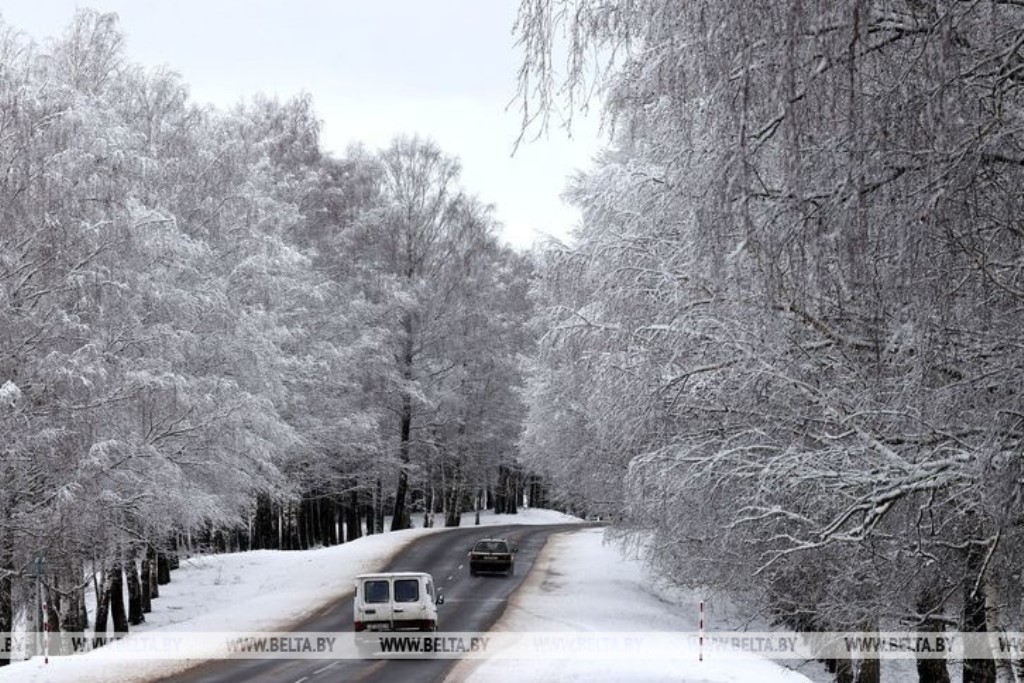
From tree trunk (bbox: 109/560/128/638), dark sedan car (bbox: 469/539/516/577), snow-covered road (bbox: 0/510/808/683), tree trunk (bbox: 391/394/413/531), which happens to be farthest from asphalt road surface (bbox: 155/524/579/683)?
tree trunk (bbox: 109/560/128/638)

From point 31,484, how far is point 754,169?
17.1 metres

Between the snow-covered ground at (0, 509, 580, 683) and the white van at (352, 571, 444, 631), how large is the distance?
389 centimetres

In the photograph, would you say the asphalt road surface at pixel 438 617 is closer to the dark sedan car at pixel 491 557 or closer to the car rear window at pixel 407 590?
the dark sedan car at pixel 491 557

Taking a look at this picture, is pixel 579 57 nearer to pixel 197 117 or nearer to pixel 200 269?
pixel 200 269

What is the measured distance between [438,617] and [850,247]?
2424 cm

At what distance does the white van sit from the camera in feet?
79.4

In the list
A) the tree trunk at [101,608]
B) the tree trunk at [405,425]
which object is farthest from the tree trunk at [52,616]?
the tree trunk at [405,425]

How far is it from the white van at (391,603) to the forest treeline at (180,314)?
3.86 m

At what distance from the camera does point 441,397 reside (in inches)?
2032

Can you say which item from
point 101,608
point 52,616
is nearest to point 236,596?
point 101,608

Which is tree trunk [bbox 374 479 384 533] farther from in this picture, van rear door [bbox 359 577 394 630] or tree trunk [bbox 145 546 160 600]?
van rear door [bbox 359 577 394 630]

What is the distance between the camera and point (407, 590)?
24328mm

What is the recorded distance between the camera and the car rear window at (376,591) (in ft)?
79.3

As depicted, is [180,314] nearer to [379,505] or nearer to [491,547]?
[491,547]
